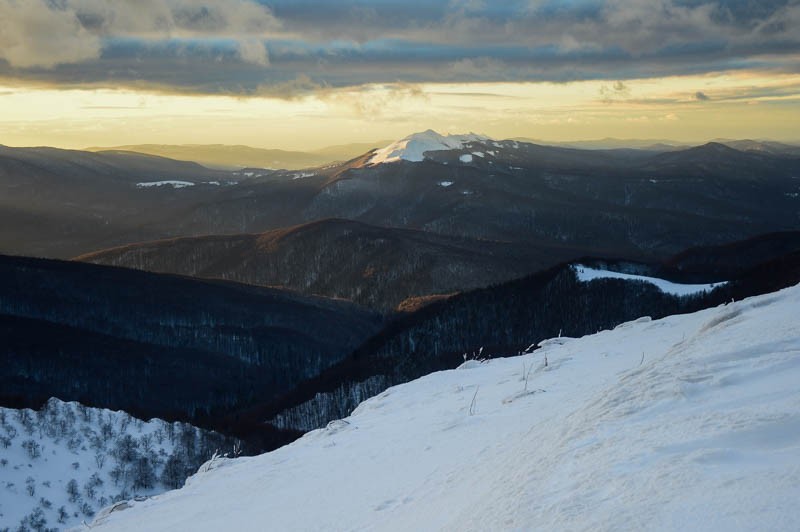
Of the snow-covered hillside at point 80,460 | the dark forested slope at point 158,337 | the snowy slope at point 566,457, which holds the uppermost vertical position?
the snowy slope at point 566,457

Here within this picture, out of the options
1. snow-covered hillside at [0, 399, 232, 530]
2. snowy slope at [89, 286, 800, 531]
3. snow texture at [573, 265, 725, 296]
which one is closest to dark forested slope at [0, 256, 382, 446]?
snow-covered hillside at [0, 399, 232, 530]

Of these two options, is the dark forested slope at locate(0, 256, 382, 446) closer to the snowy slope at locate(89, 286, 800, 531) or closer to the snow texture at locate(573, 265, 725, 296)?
the snow texture at locate(573, 265, 725, 296)

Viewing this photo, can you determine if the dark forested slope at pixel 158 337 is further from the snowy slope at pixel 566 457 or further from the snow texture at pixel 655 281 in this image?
the snowy slope at pixel 566 457

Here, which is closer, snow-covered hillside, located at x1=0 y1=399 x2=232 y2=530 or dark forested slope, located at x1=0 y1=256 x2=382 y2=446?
snow-covered hillside, located at x1=0 y1=399 x2=232 y2=530

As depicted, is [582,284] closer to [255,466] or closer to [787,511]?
[255,466]

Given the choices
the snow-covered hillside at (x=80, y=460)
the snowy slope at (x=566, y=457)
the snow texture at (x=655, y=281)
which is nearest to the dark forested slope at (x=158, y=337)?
the snow-covered hillside at (x=80, y=460)

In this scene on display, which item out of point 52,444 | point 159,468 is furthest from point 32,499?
point 159,468

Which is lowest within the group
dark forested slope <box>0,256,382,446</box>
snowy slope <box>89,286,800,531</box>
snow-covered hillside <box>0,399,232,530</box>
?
dark forested slope <box>0,256,382,446</box>
